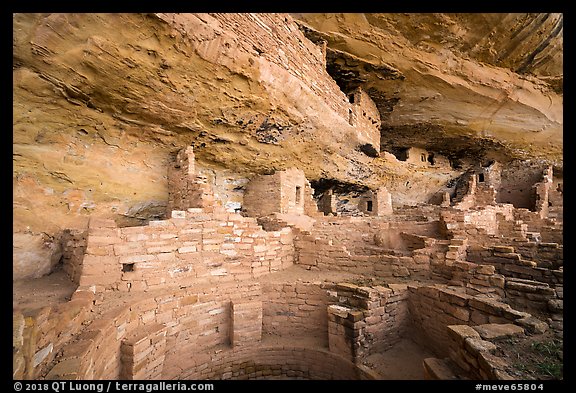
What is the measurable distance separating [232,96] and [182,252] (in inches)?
124

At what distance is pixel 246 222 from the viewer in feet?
18.5

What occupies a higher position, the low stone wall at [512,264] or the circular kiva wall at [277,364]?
the low stone wall at [512,264]

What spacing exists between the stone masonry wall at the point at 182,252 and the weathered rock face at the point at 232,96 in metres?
1.93

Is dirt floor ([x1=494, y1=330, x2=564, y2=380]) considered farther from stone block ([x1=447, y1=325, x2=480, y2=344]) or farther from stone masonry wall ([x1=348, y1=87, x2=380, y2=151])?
stone masonry wall ([x1=348, y1=87, x2=380, y2=151])

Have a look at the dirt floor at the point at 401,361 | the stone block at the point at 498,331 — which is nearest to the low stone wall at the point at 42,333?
the dirt floor at the point at 401,361


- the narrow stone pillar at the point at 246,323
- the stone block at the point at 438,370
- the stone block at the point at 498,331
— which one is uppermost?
the stone block at the point at 498,331

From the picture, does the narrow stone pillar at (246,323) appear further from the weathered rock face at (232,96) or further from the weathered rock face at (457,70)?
the weathered rock face at (457,70)

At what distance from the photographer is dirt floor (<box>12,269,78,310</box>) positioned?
3496mm

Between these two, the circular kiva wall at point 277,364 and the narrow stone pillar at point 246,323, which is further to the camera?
the narrow stone pillar at point 246,323

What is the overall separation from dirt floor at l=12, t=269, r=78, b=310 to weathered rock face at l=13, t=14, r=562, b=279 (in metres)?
0.49

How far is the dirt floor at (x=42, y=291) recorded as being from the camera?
3496mm

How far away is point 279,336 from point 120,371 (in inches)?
104

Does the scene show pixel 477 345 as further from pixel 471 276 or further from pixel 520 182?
pixel 520 182

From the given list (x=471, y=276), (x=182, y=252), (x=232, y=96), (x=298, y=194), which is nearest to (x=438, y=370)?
(x=471, y=276)
